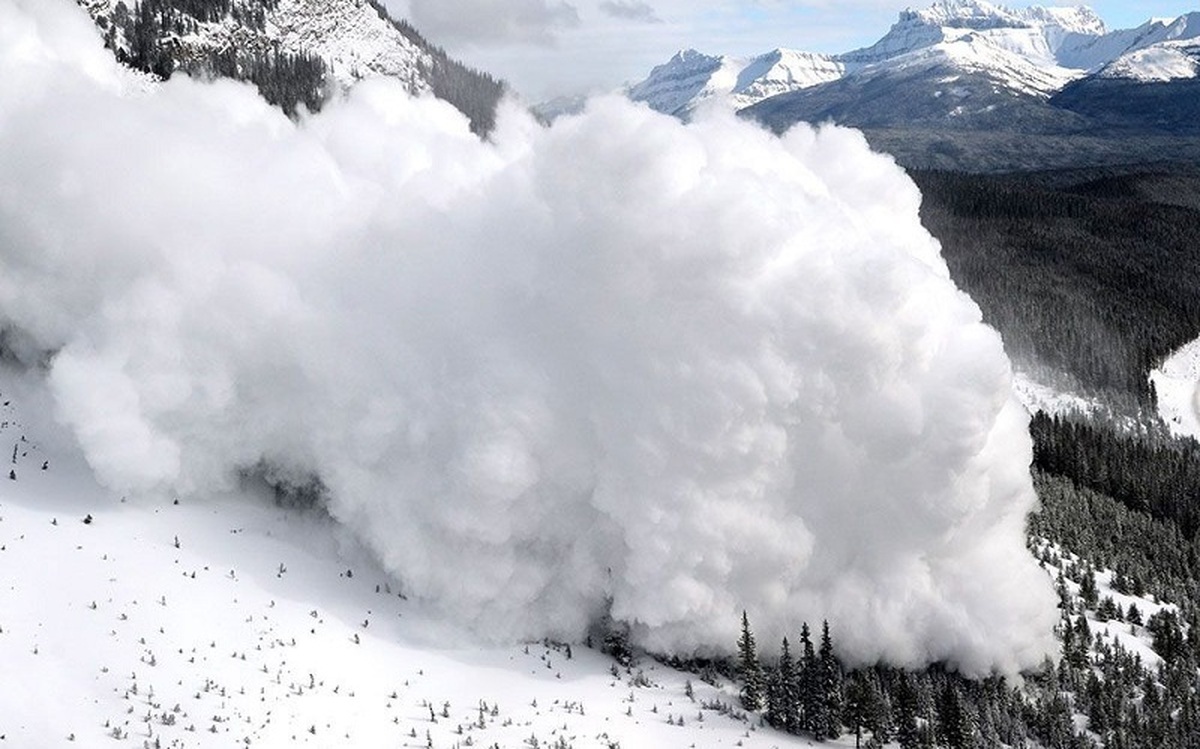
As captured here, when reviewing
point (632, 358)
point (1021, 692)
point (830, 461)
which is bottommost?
point (1021, 692)

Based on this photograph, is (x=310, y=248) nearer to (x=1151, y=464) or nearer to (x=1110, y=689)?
(x=1110, y=689)

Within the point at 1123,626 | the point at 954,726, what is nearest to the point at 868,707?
the point at 954,726

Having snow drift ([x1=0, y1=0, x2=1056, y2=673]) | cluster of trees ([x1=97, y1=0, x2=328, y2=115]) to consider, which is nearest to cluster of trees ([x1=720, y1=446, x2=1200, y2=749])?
snow drift ([x1=0, y1=0, x2=1056, y2=673])

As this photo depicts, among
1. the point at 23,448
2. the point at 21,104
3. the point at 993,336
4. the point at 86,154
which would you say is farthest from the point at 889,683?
the point at 21,104

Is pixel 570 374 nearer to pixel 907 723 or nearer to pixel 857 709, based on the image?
pixel 857 709

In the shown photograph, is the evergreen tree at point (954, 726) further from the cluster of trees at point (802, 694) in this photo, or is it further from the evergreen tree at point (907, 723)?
the cluster of trees at point (802, 694)

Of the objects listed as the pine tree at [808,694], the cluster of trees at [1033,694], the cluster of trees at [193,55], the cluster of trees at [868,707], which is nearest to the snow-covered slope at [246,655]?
the pine tree at [808,694]

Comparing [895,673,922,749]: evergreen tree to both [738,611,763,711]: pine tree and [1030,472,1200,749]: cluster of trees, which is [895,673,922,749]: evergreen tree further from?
[1030,472,1200,749]: cluster of trees
